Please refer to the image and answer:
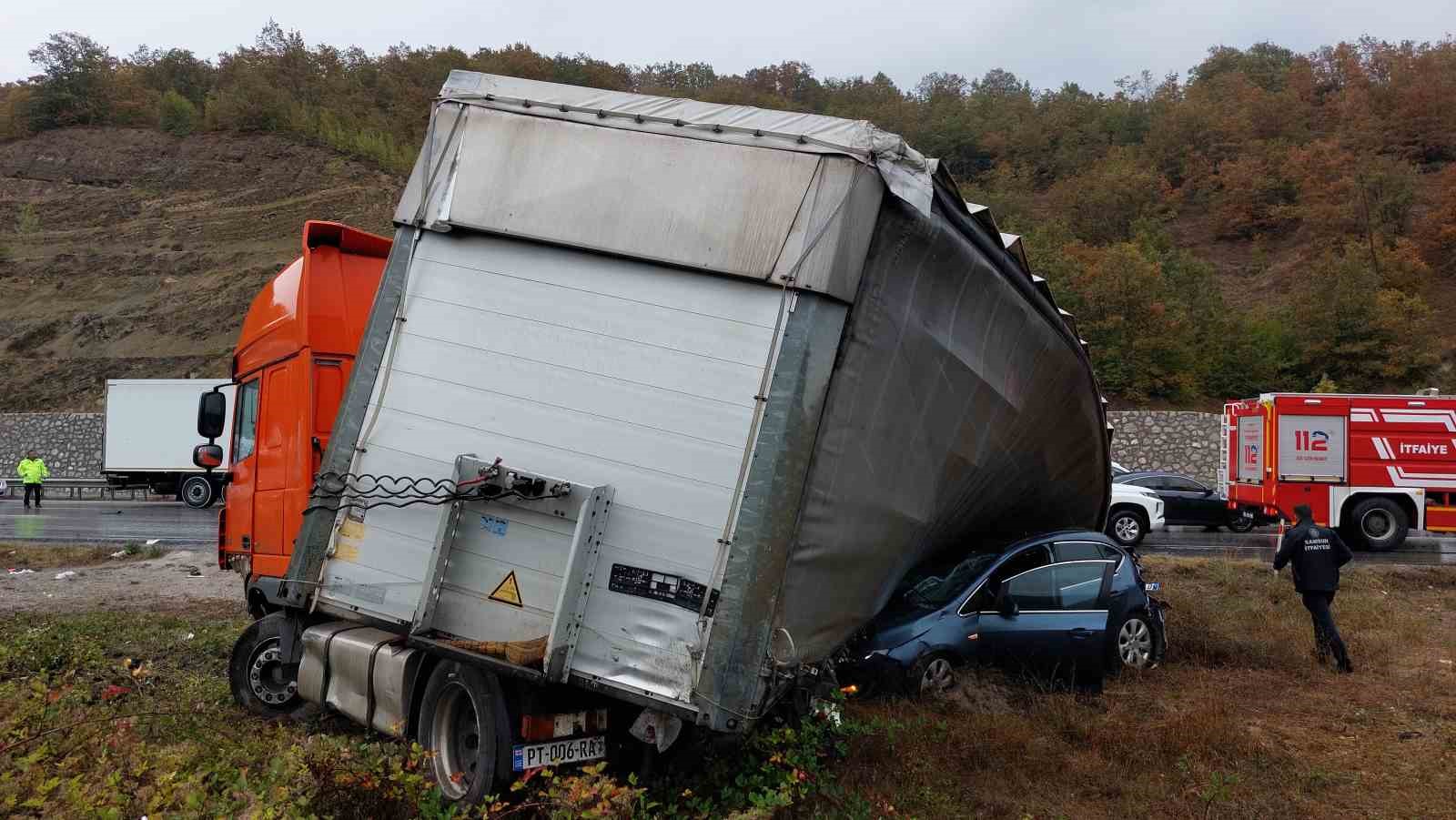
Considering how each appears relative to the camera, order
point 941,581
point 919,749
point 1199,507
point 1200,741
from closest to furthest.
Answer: point 919,749
point 1200,741
point 941,581
point 1199,507

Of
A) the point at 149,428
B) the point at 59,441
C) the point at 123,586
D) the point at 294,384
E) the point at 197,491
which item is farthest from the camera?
the point at 59,441

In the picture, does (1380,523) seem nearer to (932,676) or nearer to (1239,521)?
(1239,521)

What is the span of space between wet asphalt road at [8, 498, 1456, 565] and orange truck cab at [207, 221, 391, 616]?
11.6 metres

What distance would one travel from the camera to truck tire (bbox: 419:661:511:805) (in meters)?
5.28

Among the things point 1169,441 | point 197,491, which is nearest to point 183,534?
point 197,491

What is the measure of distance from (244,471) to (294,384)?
1.15 metres

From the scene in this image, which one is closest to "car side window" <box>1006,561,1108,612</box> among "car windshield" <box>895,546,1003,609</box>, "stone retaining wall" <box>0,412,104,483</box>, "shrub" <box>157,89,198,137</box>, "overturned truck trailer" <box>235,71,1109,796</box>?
"car windshield" <box>895,546,1003,609</box>

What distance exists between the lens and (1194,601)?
12.5m

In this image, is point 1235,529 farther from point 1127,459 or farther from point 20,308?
point 20,308

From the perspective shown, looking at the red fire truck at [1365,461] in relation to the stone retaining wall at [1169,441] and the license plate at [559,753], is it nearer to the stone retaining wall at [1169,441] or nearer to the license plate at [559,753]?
the stone retaining wall at [1169,441]

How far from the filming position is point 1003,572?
875 centimetres

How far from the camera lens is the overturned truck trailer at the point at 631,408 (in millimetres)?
5004

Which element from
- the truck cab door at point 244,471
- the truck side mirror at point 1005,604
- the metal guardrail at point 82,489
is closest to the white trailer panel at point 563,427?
the truck cab door at point 244,471

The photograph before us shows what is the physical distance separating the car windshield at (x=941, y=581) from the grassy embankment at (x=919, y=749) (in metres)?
0.73
